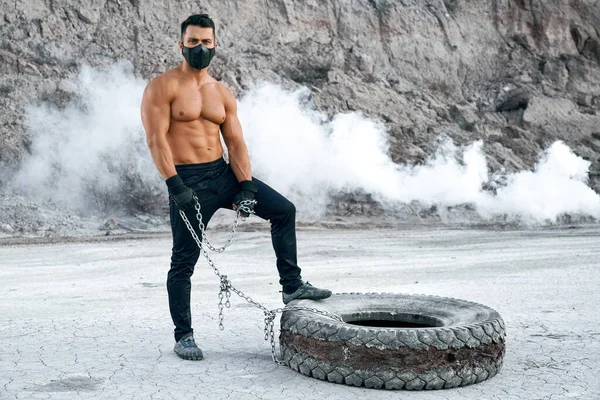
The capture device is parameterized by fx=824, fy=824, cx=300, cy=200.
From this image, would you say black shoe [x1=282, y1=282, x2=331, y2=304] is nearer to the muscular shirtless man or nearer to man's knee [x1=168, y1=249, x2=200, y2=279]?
the muscular shirtless man

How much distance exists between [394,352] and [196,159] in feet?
6.07

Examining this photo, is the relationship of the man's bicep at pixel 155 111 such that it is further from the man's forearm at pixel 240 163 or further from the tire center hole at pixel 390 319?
the tire center hole at pixel 390 319

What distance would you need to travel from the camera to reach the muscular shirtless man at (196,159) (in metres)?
5.44

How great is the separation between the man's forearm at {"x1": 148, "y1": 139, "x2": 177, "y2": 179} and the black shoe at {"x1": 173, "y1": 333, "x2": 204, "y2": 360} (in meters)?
1.14

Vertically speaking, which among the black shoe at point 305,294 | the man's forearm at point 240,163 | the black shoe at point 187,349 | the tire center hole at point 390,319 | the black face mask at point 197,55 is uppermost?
the black face mask at point 197,55

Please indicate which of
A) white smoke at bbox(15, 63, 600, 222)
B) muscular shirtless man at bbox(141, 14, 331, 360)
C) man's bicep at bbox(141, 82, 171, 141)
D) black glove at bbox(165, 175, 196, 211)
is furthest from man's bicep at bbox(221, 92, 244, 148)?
white smoke at bbox(15, 63, 600, 222)

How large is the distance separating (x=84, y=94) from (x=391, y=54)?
32.7 feet

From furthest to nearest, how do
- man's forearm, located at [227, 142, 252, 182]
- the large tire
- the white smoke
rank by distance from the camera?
1. the white smoke
2. man's forearm, located at [227, 142, 252, 182]
3. the large tire

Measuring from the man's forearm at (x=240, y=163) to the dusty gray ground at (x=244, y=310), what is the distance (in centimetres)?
124

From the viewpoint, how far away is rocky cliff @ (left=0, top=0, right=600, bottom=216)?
21.1 m

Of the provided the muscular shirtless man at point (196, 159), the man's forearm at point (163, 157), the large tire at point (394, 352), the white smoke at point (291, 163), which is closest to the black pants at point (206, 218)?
the muscular shirtless man at point (196, 159)

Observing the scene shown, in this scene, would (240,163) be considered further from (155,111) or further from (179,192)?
(155,111)

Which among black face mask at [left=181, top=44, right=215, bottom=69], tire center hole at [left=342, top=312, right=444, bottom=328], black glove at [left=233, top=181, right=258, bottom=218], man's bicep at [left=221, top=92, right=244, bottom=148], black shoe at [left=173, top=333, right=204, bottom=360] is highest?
black face mask at [left=181, top=44, right=215, bottom=69]

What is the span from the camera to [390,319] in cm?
589
